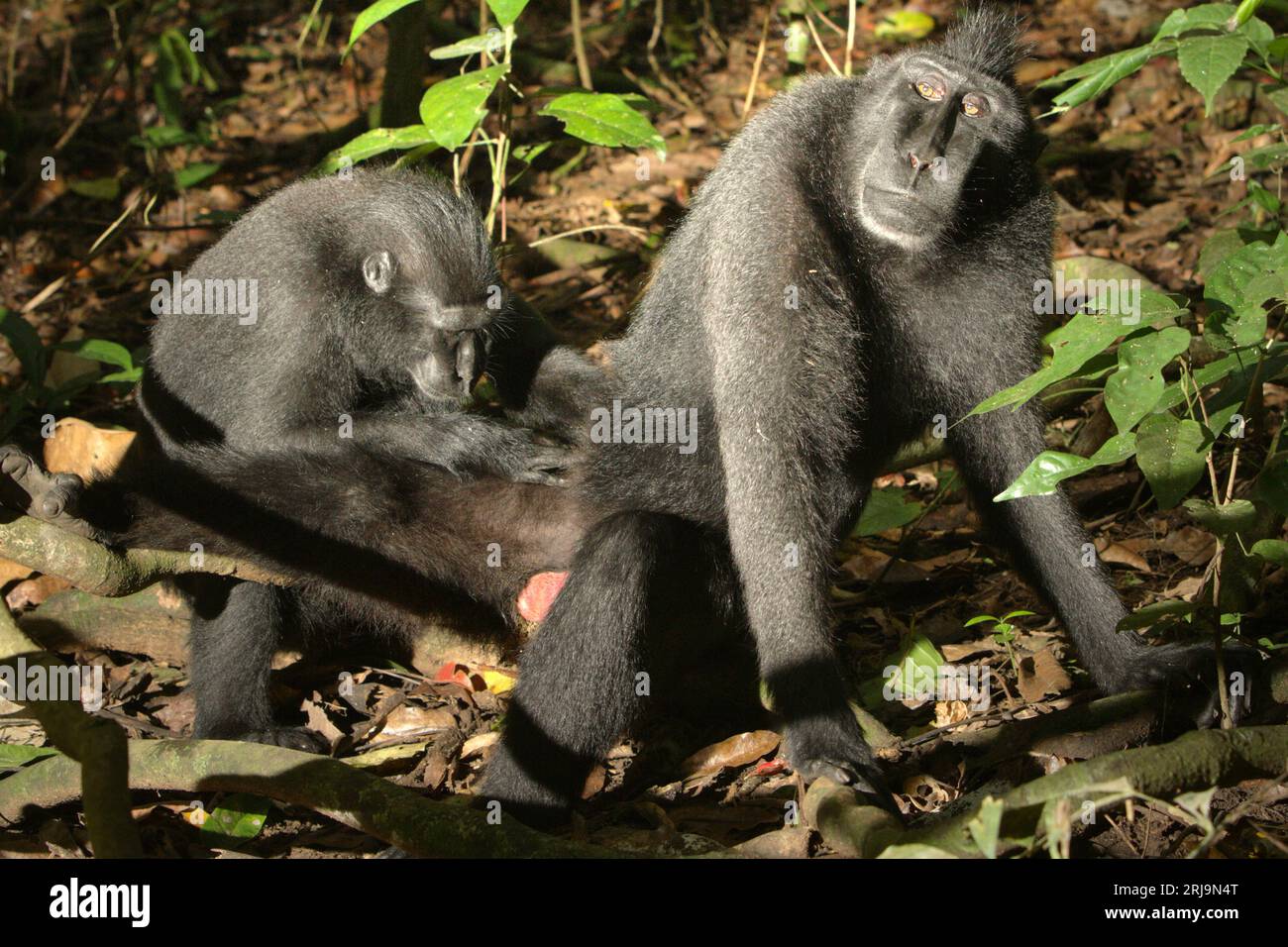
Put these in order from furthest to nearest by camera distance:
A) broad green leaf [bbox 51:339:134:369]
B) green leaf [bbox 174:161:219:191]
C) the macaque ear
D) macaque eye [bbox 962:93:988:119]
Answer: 1. green leaf [bbox 174:161:219:191]
2. broad green leaf [bbox 51:339:134:369]
3. the macaque ear
4. macaque eye [bbox 962:93:988:119]

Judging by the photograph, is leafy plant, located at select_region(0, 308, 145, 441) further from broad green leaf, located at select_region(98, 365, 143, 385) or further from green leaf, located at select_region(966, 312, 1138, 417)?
green leaf, located at select_region(966, 312, 1138, 417)

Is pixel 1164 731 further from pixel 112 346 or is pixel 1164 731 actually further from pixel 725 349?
pixel 112 346

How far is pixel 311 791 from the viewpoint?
4.15 m

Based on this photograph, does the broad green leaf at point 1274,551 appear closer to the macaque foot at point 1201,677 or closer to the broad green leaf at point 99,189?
the macaque foot at point 1201,677

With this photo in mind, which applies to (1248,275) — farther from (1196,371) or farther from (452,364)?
(452,364)

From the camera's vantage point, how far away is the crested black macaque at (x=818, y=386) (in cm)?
444

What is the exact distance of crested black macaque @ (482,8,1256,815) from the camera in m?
4.44

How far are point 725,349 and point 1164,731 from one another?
2.08m

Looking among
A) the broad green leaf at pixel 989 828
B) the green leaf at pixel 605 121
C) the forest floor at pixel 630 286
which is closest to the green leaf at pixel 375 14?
the green leaf at pixel 605 121

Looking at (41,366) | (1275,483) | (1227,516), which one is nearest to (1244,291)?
(1275,483)

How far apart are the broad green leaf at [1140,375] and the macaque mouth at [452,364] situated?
9.65 feet

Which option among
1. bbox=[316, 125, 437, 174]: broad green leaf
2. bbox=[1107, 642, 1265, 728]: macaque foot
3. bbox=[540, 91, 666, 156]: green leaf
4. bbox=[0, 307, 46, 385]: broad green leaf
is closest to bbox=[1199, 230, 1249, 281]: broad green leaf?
bbox=[1107, 642, 1265, 728]: macaque foot

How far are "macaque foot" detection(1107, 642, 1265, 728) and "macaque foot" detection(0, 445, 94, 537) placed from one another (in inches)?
146

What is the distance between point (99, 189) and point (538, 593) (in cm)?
589
